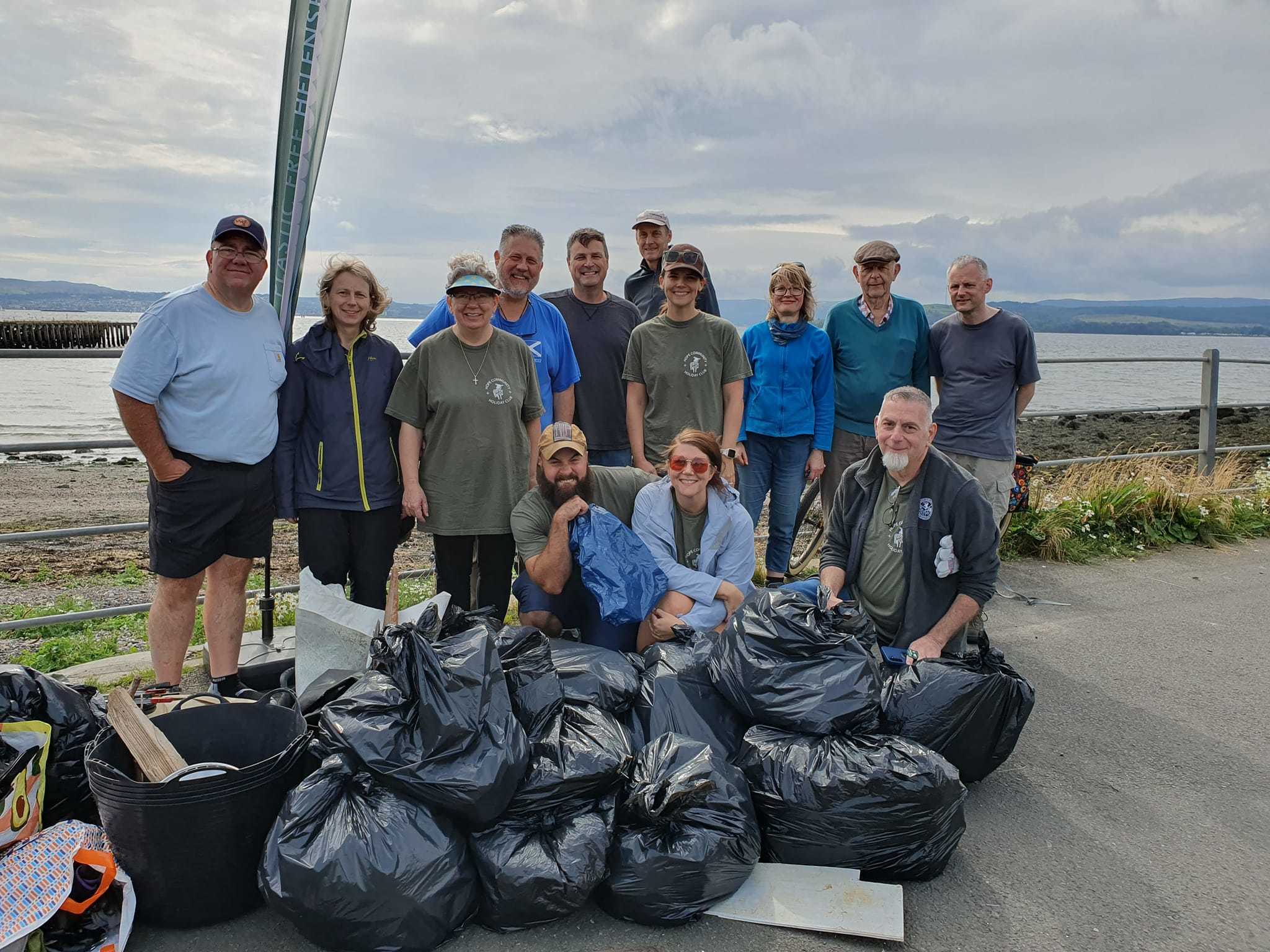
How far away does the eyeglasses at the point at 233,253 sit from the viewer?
11.0 ft

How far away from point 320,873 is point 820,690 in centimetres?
151

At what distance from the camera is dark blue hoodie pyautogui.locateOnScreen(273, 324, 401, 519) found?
3.60 m

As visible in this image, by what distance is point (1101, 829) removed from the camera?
292cm

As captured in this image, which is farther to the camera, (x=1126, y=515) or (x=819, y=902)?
(x=1126, y=515)

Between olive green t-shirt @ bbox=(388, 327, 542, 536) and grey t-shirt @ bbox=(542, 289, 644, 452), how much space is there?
0.78m

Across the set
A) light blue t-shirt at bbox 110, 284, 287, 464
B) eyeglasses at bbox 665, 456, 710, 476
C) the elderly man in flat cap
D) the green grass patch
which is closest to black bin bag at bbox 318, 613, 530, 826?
light blue t-shirt at bbox 110, 284, 287, 464

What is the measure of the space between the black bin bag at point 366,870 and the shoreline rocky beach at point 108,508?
3941 millimetres

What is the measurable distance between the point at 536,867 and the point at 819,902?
31.4 inches

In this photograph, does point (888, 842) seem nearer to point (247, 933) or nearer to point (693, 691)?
point (693, 691)

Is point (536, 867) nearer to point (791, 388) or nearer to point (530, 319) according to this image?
point (530, 319)

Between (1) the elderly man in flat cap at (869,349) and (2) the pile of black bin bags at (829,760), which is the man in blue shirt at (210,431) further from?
(1) the elderly man in flat cap at (869,349)

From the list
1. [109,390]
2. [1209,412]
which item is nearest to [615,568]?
[1209,412]

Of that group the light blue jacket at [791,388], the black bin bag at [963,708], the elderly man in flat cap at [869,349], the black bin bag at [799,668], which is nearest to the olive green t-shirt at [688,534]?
the black bin bag at [799,668]

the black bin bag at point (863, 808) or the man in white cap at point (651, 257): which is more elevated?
the man in white cap at point (651, 257)
